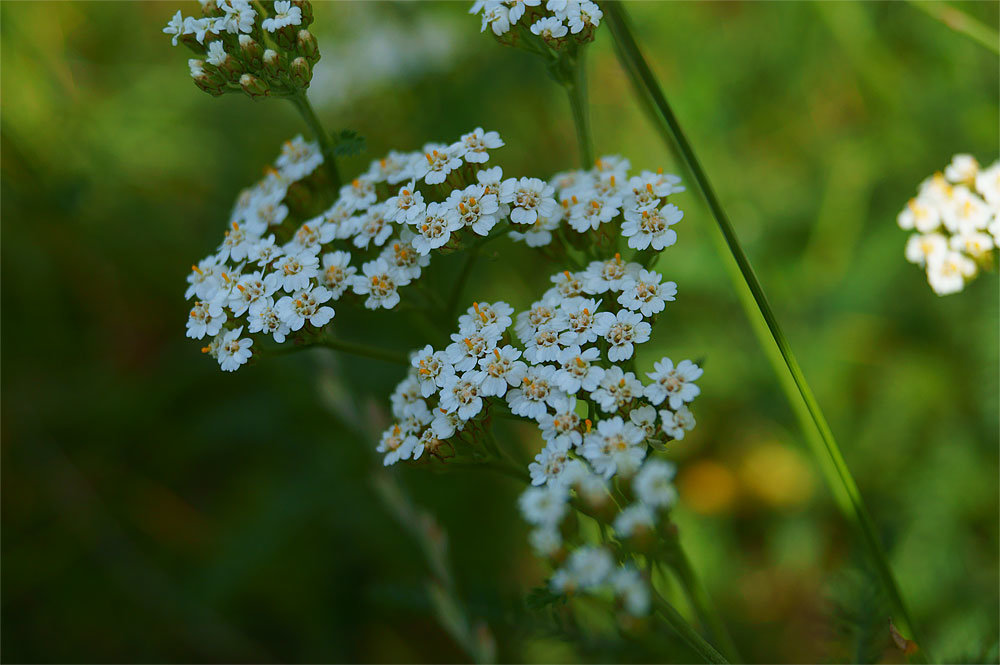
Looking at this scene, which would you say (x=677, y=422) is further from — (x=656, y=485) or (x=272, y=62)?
(x=272, y=62)

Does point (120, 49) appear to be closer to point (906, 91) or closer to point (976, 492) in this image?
point (906, 91)

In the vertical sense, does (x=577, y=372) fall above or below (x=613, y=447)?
above

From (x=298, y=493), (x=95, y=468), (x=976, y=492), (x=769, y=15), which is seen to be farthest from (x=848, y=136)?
(x=95, y=468)

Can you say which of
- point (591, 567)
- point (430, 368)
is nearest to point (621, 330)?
point (430, 368)

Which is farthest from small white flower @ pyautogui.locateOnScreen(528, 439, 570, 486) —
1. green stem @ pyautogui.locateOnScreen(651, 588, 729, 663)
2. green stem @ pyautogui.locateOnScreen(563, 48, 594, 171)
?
green stem @ pyautogui.locateOnScreen(563, 48, 594, 171)

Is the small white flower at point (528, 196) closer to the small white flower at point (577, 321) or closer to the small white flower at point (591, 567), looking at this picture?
the small white flower at point (577, 321)

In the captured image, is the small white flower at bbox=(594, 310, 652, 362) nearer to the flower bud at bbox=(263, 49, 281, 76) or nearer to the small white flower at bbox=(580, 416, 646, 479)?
the small white flower at bbox=(580, 416, 646, 479)

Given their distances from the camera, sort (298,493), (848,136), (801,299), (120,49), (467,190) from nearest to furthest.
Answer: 1. (467,190)
2. (298,493)
3. (801,299)
4. (848,136)
5. (120,49)

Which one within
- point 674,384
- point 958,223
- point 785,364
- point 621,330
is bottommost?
point 958,223
